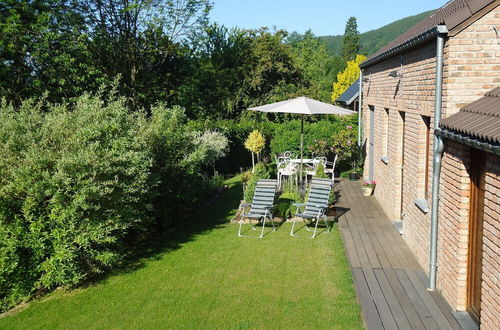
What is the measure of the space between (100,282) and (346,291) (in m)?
3.89

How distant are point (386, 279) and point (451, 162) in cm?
208

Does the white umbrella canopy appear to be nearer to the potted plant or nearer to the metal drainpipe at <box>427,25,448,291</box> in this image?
the potted plant

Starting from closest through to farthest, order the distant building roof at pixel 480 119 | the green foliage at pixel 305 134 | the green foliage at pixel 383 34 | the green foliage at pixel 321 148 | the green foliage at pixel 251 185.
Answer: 1. the distant building roof at pixel 480 119
2. the green foliage at pixel 251 185
3. the green foliage at pixel 321 148
4. the green foliage at pixel 305 134
5. the green foliage at pixel 383 34

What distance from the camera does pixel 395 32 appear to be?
14525 cm

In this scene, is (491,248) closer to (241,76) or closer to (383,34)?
(241,76)

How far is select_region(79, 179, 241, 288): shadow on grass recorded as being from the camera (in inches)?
351

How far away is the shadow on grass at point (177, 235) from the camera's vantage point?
891cm

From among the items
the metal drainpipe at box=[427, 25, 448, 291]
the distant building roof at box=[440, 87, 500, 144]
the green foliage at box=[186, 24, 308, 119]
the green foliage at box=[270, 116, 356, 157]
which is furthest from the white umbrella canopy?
the green foliage at box=[186, 24, 308, 119]

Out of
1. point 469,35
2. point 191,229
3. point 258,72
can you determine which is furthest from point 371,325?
point 258,72

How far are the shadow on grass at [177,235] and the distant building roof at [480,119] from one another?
5690mm

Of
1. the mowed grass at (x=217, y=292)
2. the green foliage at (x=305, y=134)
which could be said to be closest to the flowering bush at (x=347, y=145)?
the green foliage at (x=305, y=134)

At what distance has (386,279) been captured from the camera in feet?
24.5

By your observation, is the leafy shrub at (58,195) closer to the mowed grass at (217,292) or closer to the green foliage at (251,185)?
the mowed grass at (217,292)

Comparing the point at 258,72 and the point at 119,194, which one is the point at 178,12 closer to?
the point at 258,72
